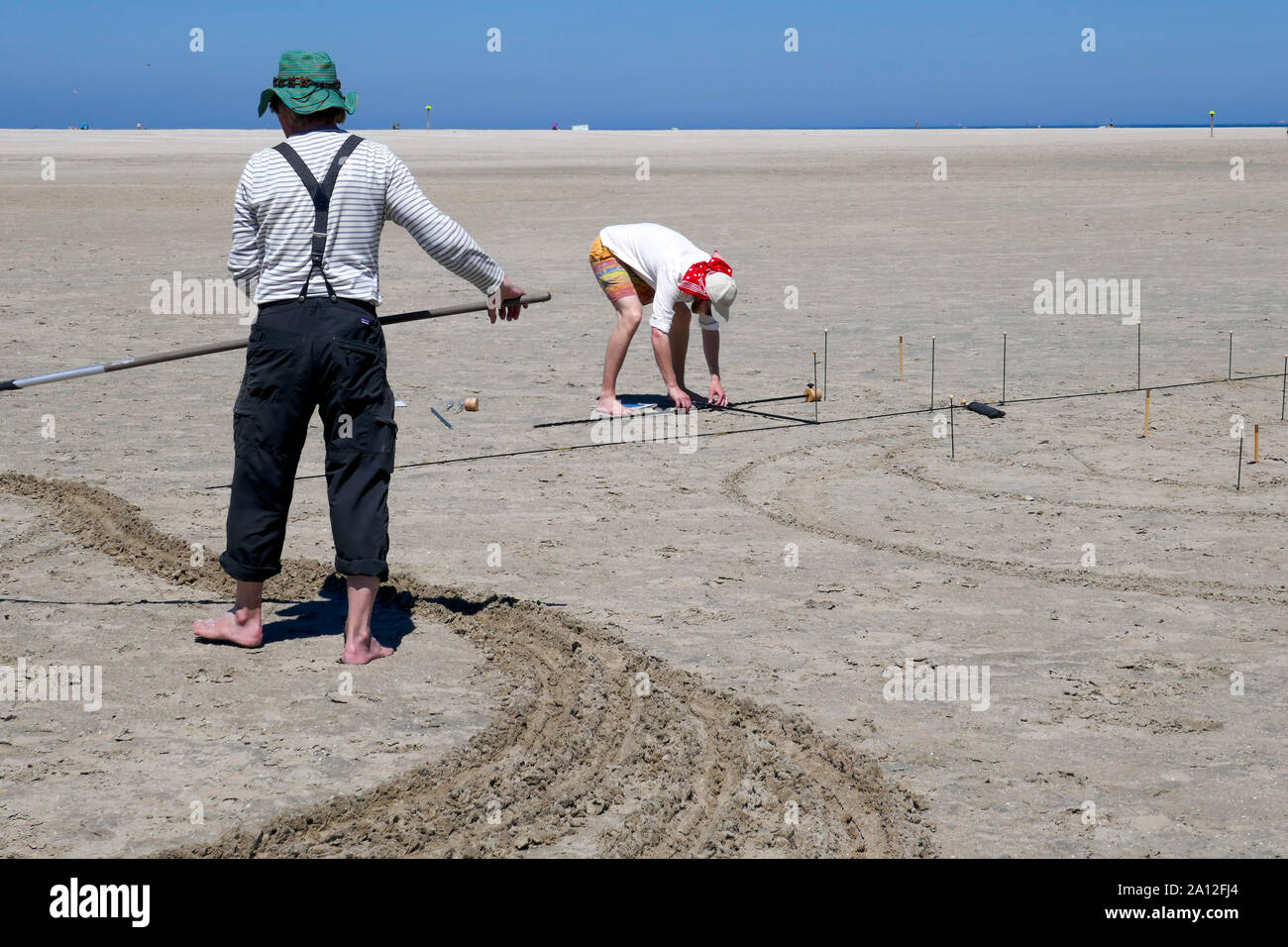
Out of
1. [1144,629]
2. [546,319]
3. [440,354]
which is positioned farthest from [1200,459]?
[546,319]

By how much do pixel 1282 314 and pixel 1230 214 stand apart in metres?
10.4

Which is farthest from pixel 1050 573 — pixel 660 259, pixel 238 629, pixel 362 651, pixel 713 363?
pixel 660 259

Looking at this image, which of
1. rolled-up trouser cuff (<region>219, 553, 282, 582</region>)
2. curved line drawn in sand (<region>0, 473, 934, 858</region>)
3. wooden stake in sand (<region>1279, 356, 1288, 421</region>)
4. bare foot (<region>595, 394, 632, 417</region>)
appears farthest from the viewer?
bare foot (<region>595, 394, 632, 417</region>)

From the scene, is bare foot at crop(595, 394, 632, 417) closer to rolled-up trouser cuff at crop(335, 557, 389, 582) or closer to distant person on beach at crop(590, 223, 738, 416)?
distant person on beach at crop(590, 223, 738, 416)

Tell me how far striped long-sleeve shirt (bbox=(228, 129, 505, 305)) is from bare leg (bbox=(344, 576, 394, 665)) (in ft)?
3.31

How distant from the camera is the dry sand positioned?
153 inches

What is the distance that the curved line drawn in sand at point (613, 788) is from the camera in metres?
3.71

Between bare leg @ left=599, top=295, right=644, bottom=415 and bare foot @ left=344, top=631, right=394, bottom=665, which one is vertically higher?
bare leg @ left=599, top=295, right=644, bottom=415

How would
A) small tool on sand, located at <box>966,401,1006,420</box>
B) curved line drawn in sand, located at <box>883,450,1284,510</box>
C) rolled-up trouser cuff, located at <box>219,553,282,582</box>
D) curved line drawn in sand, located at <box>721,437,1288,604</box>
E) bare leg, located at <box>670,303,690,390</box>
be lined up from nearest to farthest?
rolled-up trouser cuff, located at <box>219,553,282,582</box> < curved line drawn in sand, located at <box>721,437,1288,604</box> < curved line drawn in sand, located at <box>883,450,1284,510</box> < small tool on sand, located at <box>966,401,1006,420</box> < bare leg, located at <box>670,303,690,390</box>

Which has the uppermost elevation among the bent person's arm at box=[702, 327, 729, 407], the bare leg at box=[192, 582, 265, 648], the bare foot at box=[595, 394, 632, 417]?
the bent person's arm at box=[702, 327, 729, 407]

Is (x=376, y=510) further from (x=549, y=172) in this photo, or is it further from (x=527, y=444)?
(x=549, y=172)

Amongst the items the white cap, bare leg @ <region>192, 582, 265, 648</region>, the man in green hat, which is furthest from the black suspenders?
the white cap

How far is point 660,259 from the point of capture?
901 centimetres

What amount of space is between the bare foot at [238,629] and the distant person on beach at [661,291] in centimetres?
424
